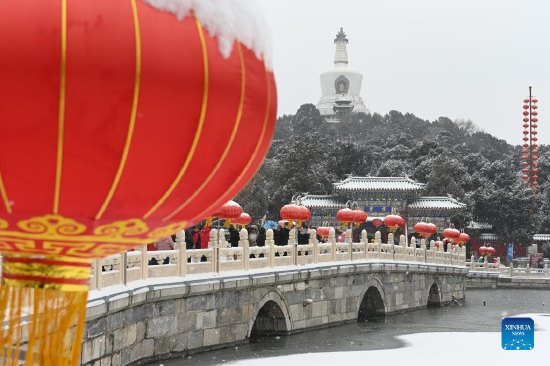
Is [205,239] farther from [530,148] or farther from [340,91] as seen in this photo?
[340,91]

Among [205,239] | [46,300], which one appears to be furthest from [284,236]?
[46,300]

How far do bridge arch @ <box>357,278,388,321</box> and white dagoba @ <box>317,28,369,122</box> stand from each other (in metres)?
53.3

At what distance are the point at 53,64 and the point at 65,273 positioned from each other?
0.85m

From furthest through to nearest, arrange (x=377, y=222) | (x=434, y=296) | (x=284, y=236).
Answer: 1. (x=377, y=222)
2. (x=434, y=296)
3. (x=284, y=236)

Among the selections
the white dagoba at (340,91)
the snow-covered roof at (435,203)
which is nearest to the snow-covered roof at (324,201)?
the snow-covered roof at (435,203)

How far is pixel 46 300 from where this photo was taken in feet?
10.8

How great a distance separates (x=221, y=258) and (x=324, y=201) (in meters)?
23.0

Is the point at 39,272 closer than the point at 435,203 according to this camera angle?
Yes

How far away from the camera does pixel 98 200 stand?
3037mm

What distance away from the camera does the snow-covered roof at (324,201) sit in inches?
1462

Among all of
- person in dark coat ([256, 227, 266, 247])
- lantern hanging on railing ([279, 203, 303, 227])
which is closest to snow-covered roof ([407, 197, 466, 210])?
lantern hanging on railing ([279, 203, 303, 227])

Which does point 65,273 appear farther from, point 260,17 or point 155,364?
point 155,364

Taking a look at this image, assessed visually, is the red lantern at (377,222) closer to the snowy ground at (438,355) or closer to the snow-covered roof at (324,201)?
the snow-covered roof at (324,201)

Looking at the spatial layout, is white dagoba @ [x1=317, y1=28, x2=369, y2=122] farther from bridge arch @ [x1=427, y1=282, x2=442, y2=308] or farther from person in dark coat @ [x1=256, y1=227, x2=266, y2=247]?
person in dark coat @ [x1=256, y1=227, x2=266, y2=247]
